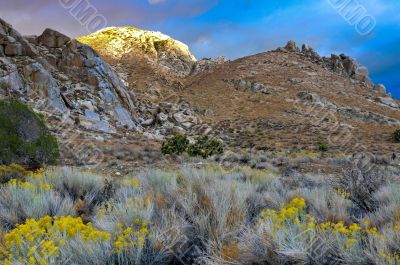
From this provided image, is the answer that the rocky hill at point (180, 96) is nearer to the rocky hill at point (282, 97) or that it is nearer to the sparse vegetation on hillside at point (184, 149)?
the rocky hill at point (282, 97)

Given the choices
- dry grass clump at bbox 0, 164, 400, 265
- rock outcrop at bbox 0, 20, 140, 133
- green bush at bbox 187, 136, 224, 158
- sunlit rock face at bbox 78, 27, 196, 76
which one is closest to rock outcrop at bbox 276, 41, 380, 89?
sunlit rock face at bbox 78, 27, 196, 76

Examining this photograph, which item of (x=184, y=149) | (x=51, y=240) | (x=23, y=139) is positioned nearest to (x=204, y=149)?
(x=184, y=149)

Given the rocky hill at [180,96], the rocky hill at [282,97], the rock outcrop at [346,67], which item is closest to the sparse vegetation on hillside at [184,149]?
the rocky hill at [180,96]

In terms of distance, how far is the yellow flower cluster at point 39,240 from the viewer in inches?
111

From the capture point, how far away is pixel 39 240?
314 centimetres

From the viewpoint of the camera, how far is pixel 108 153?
16500 millimetres

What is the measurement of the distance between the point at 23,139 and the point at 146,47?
59.8 m

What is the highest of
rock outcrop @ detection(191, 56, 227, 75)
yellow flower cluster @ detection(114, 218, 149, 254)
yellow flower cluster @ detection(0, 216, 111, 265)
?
rock outcrop @ detection(191, 56, 227, 75)

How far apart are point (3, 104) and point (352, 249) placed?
41.6 feet

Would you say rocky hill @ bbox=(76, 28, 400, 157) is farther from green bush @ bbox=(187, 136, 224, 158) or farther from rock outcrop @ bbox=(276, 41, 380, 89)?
green bush @ bbox=(187, 136, 224, 158)

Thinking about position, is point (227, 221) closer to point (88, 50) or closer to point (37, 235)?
point (37, 235)

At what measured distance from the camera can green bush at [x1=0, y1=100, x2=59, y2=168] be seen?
34.7 feet

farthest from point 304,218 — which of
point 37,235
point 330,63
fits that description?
point 330,63

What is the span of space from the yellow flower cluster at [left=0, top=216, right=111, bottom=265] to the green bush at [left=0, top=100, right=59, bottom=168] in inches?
320
